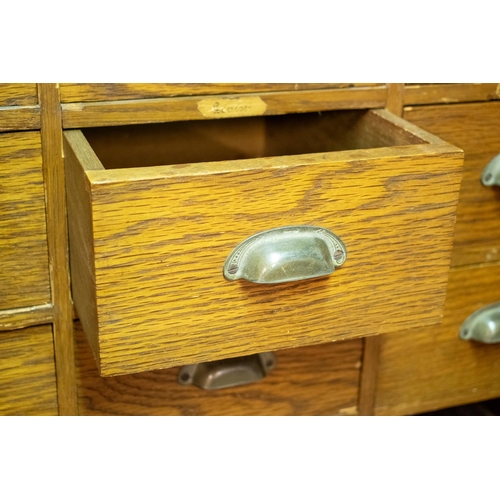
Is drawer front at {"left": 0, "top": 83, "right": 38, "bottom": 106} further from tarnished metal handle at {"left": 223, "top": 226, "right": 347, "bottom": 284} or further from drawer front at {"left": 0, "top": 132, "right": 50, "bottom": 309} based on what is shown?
tarnished metal handle at {"left": 223, "top": 226, "right": 347, "bottom": 284}

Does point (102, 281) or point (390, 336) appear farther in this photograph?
point (390, 336)

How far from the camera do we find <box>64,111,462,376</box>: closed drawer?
557 mm

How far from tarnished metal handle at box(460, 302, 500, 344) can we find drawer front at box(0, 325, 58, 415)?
414 mm

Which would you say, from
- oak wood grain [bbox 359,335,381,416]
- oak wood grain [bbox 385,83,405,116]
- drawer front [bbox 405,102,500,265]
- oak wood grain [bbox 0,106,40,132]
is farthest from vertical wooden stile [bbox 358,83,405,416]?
oak wood grain [bbox 0,106,40,132]

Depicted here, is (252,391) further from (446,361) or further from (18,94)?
(18,94)

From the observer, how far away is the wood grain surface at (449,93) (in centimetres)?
76

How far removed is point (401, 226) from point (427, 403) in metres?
0.34

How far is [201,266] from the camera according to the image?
581mm

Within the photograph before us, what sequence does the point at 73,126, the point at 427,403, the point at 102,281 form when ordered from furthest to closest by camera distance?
the point at 427,403, the point at 73,126, the point at 102,281

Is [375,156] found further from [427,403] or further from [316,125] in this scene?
[427,403]

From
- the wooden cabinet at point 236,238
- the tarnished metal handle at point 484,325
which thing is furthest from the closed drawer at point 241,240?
the tarnished metal handle at point 484,325

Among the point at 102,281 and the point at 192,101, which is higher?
the point at 192,101

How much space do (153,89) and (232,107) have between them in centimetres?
7

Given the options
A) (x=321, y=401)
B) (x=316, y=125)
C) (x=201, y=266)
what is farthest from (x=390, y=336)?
(x=201, y=266)
